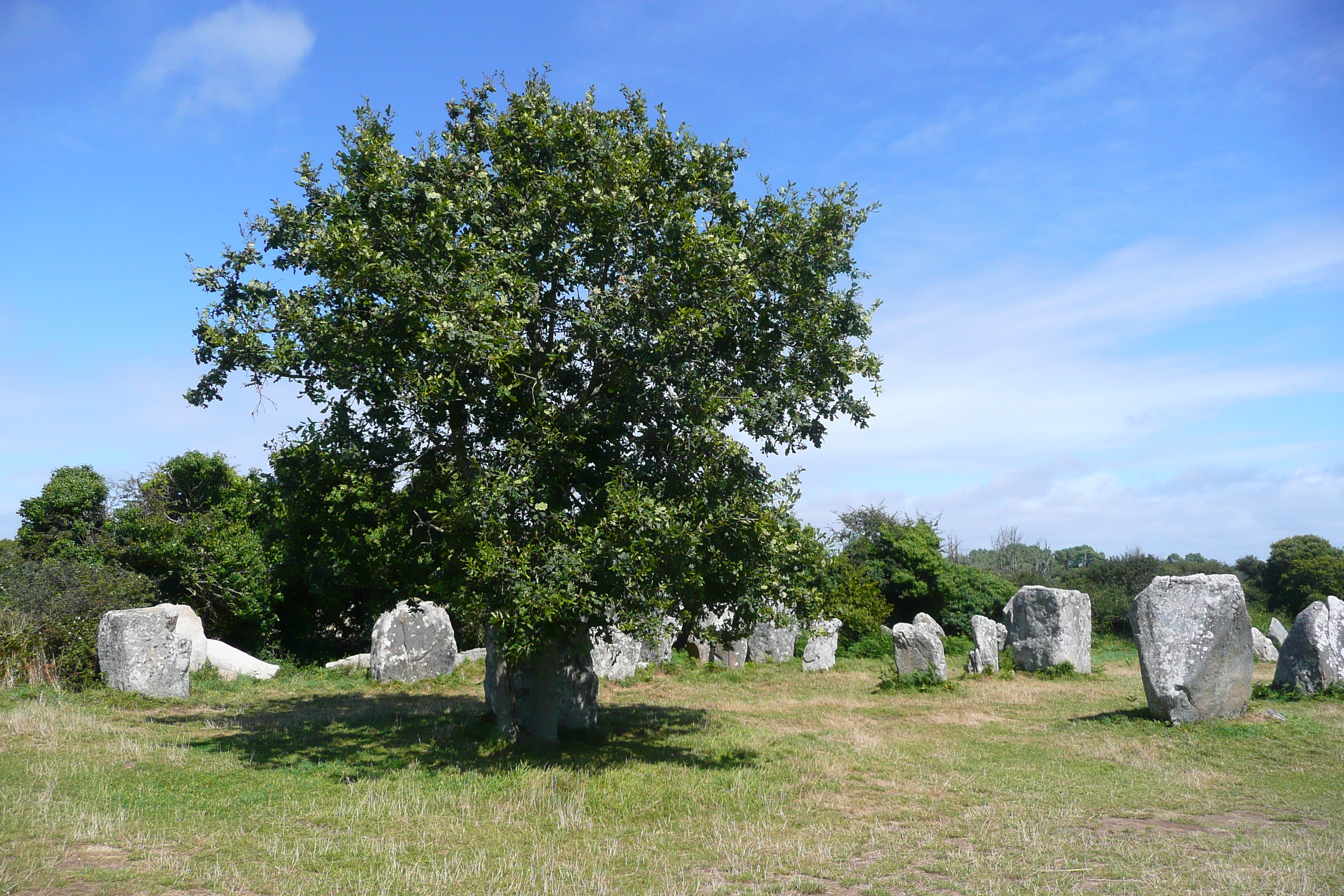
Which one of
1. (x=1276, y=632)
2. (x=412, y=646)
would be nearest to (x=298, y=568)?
(x=412, y=646)

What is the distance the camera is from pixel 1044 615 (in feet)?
79.3

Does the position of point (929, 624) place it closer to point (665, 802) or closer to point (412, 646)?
point (412, 646)

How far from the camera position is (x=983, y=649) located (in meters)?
24.0

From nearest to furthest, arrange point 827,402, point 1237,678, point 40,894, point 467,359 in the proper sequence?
1. point 40,894
2. point 467,359
3. point 827,402
4. point 1237,678

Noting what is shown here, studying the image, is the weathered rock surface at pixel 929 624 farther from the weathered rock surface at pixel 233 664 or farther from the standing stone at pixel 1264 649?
the weathered rock surface at pixel 233 664

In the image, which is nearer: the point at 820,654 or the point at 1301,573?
the point at 820,654

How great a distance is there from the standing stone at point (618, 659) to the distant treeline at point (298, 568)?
143 inches

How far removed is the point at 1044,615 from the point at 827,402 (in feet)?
48.8

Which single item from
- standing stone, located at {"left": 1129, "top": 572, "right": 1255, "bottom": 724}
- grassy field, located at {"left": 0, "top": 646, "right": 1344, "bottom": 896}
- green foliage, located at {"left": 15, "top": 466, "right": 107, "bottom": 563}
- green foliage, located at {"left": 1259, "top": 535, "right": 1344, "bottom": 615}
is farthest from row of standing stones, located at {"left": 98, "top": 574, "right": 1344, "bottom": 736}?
green foliage, located at {"left": 1259, "top": 535, "right": 1344, "bottom": 615}

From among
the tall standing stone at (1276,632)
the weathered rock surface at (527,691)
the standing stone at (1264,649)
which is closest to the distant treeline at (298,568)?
the weathered rock surface at (527,691)

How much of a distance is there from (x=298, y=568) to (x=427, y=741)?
14.7 ft

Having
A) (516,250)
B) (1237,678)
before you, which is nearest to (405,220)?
(516,250)

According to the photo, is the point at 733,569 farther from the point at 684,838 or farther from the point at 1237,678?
the point at 1237,678

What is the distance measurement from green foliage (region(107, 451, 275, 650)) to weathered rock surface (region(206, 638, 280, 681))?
1.85m
